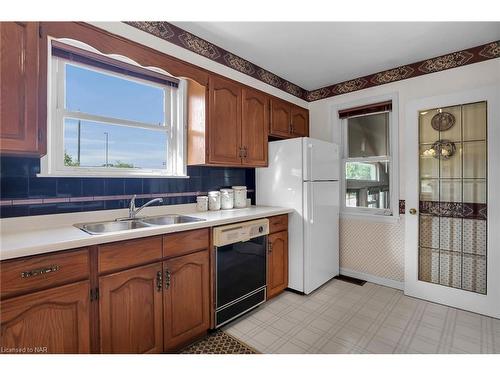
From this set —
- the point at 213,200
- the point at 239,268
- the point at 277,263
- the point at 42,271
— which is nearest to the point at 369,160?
the point at 277,263

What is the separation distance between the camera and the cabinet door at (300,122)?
3191 mm

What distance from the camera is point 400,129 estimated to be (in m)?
2.74

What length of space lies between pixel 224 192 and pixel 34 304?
1.68 metres

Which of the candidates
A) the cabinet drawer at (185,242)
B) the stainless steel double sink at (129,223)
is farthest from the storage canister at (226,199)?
the cabinet drawer at (185,242)

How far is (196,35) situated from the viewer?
84.6 inches

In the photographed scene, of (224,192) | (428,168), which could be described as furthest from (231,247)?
(428,168)

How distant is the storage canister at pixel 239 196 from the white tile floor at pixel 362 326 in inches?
39.5

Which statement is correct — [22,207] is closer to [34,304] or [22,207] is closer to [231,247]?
[34,304]

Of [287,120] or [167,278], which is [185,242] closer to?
[167,278]

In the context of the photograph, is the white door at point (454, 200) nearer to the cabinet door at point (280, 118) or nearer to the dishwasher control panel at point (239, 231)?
the cabinet door at point (280, 118)

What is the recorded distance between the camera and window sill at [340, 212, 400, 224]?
279 centimetres

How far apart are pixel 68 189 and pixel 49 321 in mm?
864

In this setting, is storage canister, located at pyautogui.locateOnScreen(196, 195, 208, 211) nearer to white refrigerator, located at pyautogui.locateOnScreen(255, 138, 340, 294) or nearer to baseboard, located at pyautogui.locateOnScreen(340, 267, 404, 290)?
white refrigerator, located at pyautogui.locateOnScreen(255, 138, 340, 294)

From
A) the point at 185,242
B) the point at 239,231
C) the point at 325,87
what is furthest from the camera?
the point at 325,87
